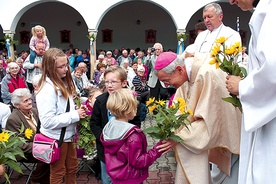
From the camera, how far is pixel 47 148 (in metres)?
3.08

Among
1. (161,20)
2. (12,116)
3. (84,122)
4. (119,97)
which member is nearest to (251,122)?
(119,97)

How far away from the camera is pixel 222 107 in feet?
8.09

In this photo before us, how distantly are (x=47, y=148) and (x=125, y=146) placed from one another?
3.08 ft

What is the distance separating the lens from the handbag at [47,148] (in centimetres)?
308

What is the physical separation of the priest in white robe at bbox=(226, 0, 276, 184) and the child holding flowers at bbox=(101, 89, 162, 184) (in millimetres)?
817

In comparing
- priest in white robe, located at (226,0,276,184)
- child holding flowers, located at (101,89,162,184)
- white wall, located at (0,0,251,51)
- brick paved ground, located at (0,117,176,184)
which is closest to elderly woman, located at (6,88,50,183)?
brick paved ground, located at (0,117,176,184)

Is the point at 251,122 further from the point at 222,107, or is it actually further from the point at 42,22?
the point at 42,22

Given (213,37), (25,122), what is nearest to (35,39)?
(25,122)

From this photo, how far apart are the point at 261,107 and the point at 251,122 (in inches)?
4.0

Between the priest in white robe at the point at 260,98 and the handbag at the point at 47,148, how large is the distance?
1.81 m

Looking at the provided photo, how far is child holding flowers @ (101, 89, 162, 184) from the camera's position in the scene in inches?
100

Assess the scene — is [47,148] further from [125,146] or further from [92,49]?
[92,49]

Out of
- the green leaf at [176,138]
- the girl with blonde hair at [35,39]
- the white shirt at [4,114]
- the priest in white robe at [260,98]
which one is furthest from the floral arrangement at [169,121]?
the girl with blonde hair at [35,39]

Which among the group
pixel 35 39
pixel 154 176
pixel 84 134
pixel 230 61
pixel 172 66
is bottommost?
pixel 154 176
